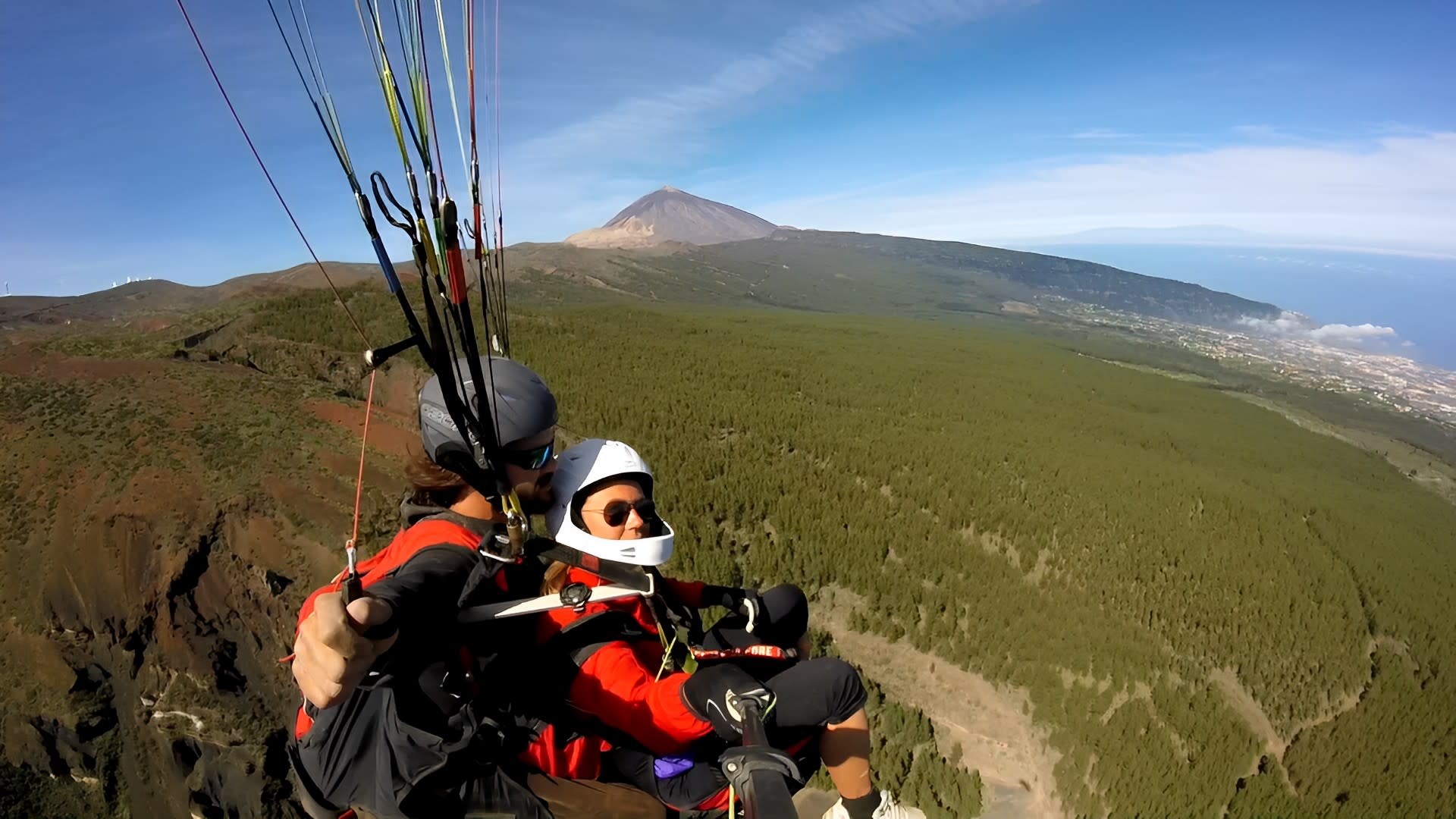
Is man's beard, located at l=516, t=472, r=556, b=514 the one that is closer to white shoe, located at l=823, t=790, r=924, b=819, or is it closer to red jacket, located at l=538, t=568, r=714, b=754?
red jacket, located at l=538, t=568, r=714, b=754

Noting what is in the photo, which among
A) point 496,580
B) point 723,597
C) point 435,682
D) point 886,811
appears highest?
point 496,580

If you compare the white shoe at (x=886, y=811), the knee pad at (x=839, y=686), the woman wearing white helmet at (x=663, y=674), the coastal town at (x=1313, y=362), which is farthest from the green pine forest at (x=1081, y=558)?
the coastal town at (x=1313, y=362)

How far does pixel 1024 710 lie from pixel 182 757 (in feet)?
32.4

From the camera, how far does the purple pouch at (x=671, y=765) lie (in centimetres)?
274

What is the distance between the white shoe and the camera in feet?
9.00

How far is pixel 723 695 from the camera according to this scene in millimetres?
1973

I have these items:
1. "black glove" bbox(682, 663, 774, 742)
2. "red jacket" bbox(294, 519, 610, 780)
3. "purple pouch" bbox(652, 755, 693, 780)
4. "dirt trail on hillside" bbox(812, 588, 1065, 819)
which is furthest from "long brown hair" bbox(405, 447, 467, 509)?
"dirt trail on hillside" bbox(812, 588, 1065, 819)

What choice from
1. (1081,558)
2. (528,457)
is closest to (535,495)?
(528,457)

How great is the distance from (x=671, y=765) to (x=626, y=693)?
858 mm

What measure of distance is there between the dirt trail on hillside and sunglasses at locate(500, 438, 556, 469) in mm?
7085

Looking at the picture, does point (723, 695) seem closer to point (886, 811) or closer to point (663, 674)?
point (663, 674)

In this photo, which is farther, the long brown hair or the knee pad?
the long brown hair

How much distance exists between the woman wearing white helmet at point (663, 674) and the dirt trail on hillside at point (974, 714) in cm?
593

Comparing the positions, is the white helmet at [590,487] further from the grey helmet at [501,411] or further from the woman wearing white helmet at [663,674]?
the grey helmet at [501,411]
